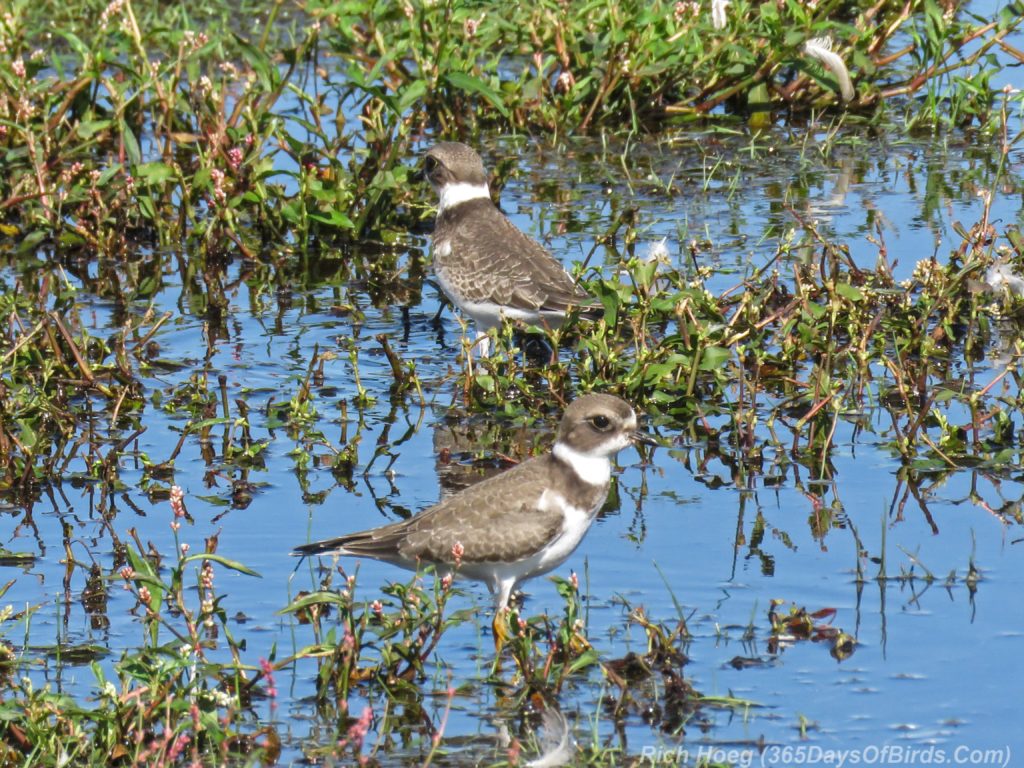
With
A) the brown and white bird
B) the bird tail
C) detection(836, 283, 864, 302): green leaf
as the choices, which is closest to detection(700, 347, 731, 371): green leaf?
detection(836, 283, 864, 302): green leaf

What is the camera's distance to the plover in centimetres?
942

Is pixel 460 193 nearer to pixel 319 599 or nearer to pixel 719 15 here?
pixel 719 15

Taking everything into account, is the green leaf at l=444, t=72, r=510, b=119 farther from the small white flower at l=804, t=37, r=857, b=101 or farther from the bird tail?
the bird tail

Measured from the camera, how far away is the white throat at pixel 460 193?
406 inches

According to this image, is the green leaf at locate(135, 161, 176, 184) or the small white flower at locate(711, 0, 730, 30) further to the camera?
the small white flower at locate(711, 0, 730, 30)

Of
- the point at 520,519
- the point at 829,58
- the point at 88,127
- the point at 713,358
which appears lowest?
the point at 520,519

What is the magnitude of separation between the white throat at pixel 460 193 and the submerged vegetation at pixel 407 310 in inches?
16.4

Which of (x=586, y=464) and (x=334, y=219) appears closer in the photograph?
(x=586, y=464)

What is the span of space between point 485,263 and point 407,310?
2.66 feet

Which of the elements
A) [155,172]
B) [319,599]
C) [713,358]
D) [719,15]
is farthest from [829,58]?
[319,599]

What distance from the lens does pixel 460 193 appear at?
33.9 feet

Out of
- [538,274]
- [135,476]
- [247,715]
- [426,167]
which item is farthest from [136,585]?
[426,167]

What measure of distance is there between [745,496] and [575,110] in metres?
5.19

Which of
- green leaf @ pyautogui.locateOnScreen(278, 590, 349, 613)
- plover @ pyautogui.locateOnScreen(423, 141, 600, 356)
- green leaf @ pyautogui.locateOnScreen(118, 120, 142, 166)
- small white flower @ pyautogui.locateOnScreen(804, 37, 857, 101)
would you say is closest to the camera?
green leaf @ pyautogui.locateOnScreen(278, 590, 349, 613)
